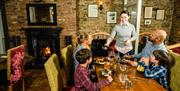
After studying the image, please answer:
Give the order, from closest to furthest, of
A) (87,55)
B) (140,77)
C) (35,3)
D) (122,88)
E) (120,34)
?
(122,88) → (87,55) → (140,77) → (120,34) → (35,3)

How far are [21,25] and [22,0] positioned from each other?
2.18ft

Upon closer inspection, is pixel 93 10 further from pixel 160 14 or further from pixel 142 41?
pixel 160 14

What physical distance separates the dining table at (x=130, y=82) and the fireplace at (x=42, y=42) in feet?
9.47

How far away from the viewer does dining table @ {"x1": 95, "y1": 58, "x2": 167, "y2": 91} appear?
1.69m

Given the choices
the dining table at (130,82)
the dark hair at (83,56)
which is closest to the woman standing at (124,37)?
the dining table at (130,82)

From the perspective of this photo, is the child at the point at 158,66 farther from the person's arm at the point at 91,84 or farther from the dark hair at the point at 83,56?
the dark hair at the point at 83,56

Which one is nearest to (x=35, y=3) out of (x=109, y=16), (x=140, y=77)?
(x=109, y=16)

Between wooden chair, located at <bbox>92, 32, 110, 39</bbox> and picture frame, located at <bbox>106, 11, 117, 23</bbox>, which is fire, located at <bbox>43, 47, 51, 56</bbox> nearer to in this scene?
wooden chair, located at <bbox>92, 32, 110, 39</bbox>

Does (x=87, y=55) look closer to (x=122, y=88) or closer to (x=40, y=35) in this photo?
(x=122, y=88)

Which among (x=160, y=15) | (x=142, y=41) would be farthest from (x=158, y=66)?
(x=160, y=15)

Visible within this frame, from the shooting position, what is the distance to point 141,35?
582 cm

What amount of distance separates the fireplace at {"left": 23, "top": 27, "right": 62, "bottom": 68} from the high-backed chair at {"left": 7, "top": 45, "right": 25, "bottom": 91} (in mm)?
2073

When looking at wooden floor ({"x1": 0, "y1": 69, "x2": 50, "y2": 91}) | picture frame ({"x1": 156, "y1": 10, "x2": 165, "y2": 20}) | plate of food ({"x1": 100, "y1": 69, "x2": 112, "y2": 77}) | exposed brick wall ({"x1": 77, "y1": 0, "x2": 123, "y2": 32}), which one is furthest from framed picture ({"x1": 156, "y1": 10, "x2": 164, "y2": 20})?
plate of food ({"x1": 100, "y1": 69, "x2": 112, "y2": 77})

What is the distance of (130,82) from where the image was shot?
5.66ft
